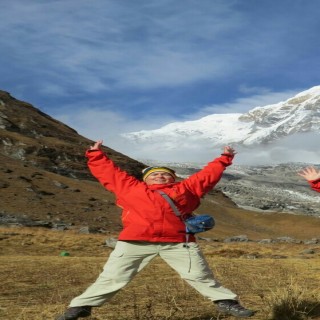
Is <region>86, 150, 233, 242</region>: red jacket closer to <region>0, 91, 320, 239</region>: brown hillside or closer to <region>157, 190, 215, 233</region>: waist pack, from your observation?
<region>157, 190, 215, 233</region>: waist pack

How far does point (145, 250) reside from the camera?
6.27 metres

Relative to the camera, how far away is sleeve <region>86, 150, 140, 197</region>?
21.3 feet

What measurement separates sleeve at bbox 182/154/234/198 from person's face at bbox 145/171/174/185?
258 millimetres

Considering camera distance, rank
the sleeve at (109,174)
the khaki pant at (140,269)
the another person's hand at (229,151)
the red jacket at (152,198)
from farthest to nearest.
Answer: the another person's hand at (229,151) → the sleeve at (109,174) → the red jacket at (152,198) → the khaki pant at (140,269)

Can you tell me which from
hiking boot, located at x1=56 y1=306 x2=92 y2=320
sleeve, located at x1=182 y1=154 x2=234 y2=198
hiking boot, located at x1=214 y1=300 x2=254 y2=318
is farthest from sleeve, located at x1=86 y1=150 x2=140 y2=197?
hiking boot, located at x1=214 y1=300 x2=254 y2=318

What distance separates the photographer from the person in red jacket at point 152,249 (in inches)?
241

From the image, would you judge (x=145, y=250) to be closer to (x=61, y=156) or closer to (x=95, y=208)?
(x=95, y=208)

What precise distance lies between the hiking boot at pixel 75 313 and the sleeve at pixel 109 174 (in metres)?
1.36

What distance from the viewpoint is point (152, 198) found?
6285mm

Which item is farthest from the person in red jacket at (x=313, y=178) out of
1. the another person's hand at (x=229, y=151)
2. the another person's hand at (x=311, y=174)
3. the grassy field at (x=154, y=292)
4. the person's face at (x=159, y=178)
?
the person's face at (x=159, y=178)

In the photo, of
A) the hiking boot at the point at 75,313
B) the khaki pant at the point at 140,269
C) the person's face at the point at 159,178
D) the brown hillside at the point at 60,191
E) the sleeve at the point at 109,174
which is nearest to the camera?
the hiking boot at the point at 75,313

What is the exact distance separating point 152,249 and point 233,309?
114cm

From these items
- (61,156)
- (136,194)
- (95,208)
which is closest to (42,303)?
(136,194)

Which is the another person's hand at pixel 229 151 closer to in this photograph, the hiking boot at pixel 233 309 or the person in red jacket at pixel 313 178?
the person in red jacket at pixel 313 178
